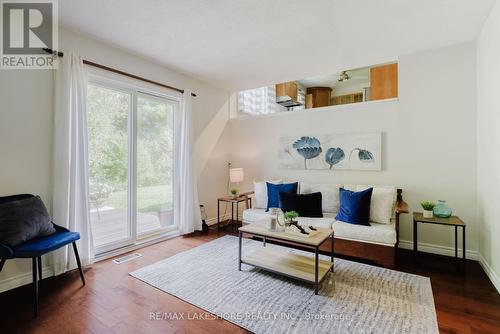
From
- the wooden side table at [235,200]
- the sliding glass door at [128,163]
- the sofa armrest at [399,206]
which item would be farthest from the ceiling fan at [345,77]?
the sliding glass door at [128,163]

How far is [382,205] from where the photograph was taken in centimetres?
308

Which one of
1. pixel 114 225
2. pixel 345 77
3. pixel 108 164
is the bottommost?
pixel 114 225

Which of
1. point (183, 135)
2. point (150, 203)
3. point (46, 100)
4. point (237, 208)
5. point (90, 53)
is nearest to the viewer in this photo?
point (46, 100)

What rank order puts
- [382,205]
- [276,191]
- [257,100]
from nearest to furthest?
[382,205]
[276,191]
[257,100]

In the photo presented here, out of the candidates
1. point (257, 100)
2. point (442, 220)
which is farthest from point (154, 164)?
point (442, 220)

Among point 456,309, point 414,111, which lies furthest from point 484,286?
point 414,111

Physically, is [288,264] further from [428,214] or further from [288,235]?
[428,214]

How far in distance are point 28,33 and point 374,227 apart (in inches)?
163

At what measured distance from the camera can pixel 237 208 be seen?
4.55 metres

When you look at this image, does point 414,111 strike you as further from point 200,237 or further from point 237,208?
point 200,237

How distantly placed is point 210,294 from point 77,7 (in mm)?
2876

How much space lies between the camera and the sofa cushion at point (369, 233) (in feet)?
9.05

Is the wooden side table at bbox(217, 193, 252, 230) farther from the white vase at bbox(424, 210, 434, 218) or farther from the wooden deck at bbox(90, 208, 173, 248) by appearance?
the white vase at bbox(424, 210, 434, 218)

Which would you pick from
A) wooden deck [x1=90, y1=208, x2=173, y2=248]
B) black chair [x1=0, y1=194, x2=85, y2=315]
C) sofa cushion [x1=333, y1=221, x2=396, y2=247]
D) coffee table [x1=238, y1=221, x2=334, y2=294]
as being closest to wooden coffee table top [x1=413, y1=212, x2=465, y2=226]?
sofa cushion [x1=333, y1=221, x2=396, y2=247]
